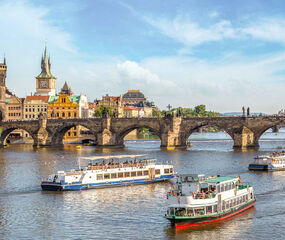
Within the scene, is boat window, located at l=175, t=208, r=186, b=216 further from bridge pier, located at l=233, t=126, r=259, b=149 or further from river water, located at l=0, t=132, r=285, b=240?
bridge pier, located at l=233, t=126, r=259, b=149

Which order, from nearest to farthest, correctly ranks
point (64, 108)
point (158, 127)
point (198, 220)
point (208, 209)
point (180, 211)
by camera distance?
point (180, 211), point (198, 220), point (208, 209), point (158, 127), point (64, 108)

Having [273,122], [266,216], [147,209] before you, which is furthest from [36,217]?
[273,122]

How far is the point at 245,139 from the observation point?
370ft

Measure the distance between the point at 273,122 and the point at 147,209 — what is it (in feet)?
240

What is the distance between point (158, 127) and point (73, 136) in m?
42.8

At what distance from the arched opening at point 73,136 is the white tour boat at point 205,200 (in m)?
93.9

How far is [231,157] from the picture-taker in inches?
3647

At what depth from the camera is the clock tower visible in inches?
7574

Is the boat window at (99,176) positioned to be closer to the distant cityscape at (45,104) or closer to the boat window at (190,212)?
the boat window at (190,212)

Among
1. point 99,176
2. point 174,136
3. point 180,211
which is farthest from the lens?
point 174,136

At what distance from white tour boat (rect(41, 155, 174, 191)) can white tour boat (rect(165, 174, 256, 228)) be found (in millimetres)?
14084

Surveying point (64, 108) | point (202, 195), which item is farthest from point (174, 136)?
point (202, 195)

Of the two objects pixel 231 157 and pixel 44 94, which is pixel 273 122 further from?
pixel 44 94

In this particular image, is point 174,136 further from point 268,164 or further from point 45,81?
point 45,81
